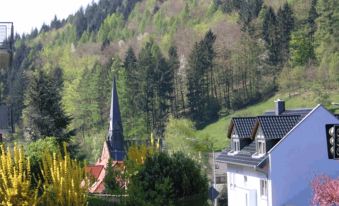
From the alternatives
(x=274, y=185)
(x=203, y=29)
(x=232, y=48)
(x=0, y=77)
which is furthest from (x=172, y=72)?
(x=274, y=185)

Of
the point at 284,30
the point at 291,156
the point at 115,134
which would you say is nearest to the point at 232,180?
the point at 291,156

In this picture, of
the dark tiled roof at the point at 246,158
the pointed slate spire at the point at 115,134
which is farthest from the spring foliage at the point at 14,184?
the pointed slate spire at the point at 115,134

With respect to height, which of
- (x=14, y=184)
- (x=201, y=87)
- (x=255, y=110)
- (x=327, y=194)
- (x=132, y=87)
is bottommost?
(x=327, y=194)

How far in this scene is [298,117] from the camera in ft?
117

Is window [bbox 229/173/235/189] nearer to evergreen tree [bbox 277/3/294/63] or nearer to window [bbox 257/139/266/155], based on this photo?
window [bbox 257/139/266/155]

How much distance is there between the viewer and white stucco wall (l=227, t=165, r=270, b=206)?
118 ft

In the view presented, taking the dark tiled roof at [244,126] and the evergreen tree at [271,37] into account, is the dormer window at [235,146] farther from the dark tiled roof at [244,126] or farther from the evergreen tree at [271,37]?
the evergreen tree at [271,37]

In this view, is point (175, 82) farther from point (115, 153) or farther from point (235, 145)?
point (235, 145)

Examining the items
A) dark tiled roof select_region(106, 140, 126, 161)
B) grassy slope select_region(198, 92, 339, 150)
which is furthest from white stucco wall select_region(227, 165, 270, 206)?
grassy slope select_region(198, 92, 339, 150)

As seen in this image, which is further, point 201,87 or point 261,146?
point 201,87

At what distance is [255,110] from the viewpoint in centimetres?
10144

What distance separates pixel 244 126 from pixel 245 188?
11.2ft

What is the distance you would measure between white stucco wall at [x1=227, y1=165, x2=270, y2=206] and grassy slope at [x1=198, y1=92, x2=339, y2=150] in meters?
42.6

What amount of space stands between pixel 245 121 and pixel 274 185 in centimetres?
569
